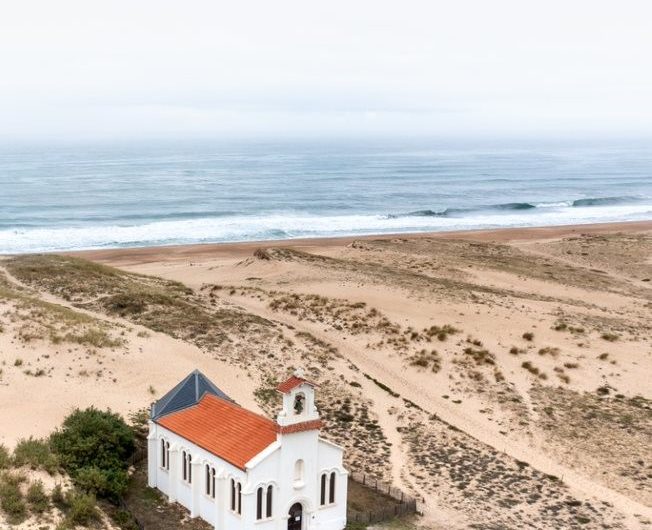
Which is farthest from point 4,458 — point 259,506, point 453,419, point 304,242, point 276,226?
point 276,226

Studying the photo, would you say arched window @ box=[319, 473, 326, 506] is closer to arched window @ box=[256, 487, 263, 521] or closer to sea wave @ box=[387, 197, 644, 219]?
arched window @ box=[256, 487, 263, 521]

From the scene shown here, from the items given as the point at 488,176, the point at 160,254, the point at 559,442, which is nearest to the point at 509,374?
the point at 559,442

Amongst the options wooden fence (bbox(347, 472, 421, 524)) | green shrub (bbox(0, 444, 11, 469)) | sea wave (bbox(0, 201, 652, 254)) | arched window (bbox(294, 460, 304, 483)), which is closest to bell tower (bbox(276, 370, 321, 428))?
arched window (bbox(294, 460, 304, 483))

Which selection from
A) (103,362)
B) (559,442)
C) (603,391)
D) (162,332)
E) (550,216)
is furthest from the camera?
(550,216)

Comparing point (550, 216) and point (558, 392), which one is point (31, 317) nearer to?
point (558, 392)

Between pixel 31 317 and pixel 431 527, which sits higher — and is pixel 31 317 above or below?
above

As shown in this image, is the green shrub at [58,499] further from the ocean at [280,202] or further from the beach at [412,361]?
the ocean at [280,202]

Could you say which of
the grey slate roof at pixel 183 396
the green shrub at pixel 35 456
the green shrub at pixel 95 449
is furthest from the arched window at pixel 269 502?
the green shrub at pixel 35 456

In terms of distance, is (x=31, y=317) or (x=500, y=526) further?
(x=31, y=317)
